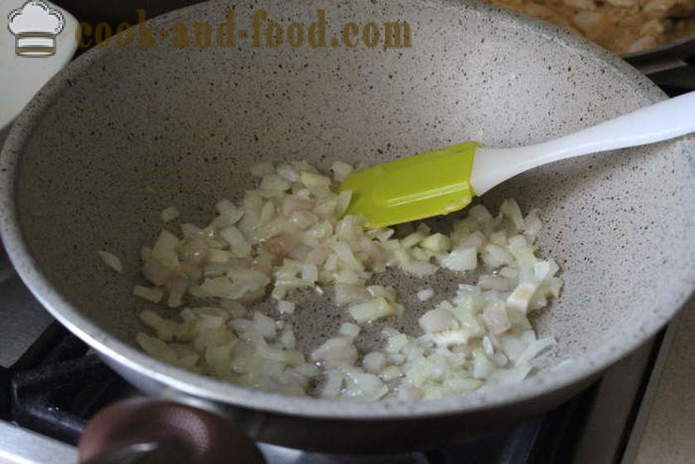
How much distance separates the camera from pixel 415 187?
3.44 ft

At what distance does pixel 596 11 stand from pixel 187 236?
766 millimetres

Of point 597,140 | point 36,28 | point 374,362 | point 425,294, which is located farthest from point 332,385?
point 36,28

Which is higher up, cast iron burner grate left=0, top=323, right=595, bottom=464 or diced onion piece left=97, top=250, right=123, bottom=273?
diced onion piece left=97, top=250, right=123, bottom=273

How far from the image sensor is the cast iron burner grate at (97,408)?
2.61 ft

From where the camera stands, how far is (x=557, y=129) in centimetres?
107

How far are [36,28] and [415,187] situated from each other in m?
0.54

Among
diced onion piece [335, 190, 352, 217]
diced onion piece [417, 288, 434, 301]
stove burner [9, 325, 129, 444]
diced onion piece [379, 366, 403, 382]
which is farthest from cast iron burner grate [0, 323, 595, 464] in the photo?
diced onion piece [335, 190, 352, 217]

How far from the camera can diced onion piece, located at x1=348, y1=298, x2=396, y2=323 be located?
Answer: 3.26ft

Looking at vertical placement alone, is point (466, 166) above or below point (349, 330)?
above

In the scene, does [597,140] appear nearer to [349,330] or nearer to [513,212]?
[513,212]

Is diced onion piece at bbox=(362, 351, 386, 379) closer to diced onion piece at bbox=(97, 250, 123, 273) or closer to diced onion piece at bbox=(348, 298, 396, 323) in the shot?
diced onion piece at bbox=(348, 298, 396, 323)

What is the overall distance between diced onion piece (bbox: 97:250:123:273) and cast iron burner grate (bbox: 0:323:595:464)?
13 cm

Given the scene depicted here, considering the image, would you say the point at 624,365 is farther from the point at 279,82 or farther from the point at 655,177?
the point at 279,82

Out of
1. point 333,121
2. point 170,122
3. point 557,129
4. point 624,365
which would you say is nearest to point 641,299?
point 624,365
